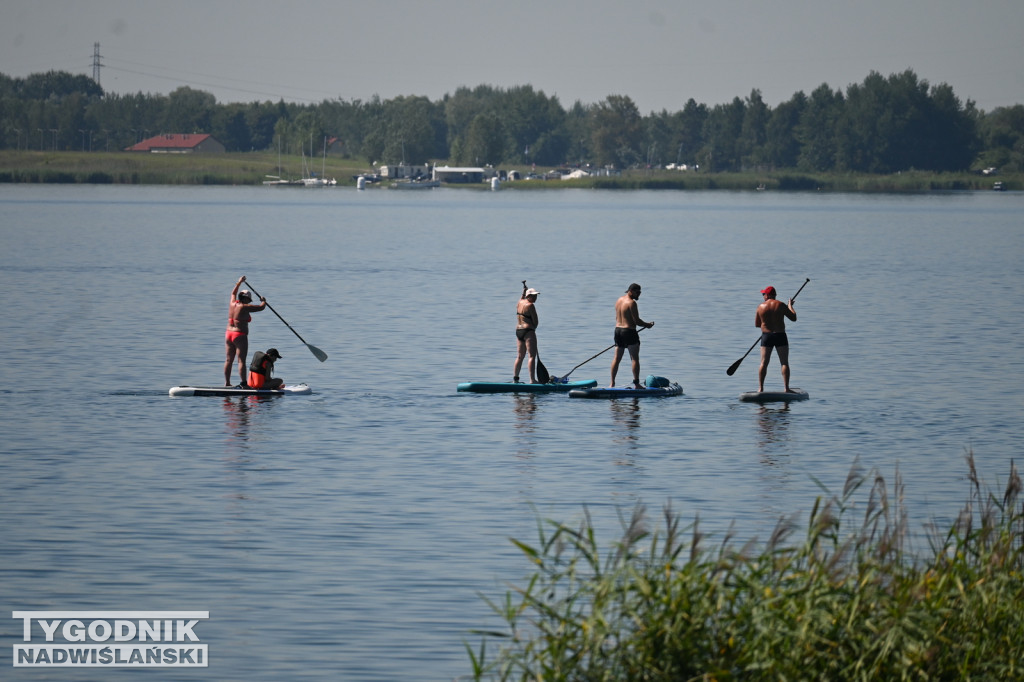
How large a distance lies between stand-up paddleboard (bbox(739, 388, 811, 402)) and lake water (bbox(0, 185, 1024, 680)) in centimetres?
23

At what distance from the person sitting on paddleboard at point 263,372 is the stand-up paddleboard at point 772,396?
28.8 feet

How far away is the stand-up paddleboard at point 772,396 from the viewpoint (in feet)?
92.5

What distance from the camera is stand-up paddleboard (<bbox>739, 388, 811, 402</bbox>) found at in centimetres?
2820

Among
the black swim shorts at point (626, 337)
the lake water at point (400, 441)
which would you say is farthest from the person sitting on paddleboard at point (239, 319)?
the black swim shorts at point (626, 337)

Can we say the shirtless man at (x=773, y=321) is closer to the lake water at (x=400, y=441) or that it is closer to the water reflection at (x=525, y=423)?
the lake water at (x=400, y=441)

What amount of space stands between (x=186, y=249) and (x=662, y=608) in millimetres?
77718

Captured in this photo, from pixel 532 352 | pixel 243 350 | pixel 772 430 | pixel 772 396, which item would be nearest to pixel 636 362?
pixel 532 352

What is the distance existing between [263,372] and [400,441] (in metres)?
4.70

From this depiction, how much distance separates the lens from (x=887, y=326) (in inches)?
1816

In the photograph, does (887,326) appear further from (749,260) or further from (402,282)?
(749,260)

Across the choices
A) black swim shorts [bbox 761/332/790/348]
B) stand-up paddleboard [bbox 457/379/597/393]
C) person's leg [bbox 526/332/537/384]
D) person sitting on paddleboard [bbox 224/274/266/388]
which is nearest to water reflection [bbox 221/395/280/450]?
person sitting on paddleboard [bbox 224/274/266/388]

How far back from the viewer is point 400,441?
24188 mm

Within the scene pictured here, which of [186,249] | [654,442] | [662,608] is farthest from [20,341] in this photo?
[186,249]

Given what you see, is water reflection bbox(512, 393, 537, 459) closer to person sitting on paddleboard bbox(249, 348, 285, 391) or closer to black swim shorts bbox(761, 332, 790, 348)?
black swim shorts bbox(761, 332, 790, 348)
